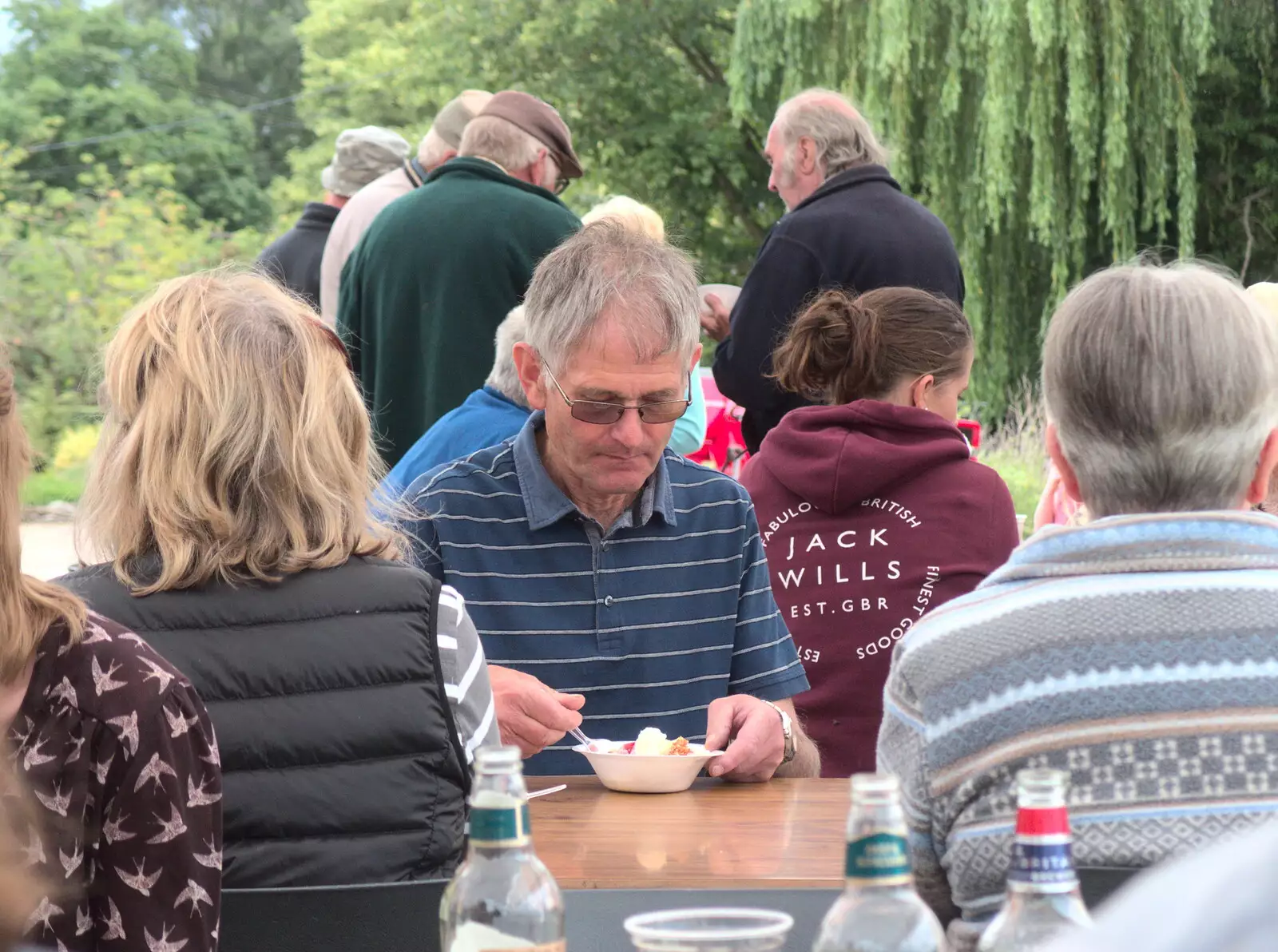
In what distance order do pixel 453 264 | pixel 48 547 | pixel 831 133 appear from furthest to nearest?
1. pixel 48 547
2. pixel 831 133
3. pixel 453 264

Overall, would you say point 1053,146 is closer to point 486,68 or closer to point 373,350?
point 373,350

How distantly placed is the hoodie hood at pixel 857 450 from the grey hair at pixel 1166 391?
1.64 metres

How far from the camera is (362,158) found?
6613mm

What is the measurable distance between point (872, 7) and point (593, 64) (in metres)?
7.70

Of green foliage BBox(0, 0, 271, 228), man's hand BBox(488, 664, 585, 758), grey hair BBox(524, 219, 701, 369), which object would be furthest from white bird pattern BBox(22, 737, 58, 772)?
green foliage BBox(0, 0, 271, 228)

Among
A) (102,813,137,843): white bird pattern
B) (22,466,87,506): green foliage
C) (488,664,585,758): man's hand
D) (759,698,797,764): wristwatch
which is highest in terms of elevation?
(102,813,137,843): white bird pattern

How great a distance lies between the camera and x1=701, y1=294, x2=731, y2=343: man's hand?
18.7 feet

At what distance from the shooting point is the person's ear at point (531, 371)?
303cm

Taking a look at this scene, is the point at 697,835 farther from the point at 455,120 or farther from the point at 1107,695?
the point at 455,120

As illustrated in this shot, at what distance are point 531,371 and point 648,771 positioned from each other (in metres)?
0.87

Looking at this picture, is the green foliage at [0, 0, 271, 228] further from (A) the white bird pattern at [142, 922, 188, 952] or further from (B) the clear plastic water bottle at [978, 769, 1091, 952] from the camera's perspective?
(B) the clear plastic water bottle at [978, 769, 1091, 952]

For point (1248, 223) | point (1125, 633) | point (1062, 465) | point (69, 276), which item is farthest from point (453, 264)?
point (69, 276)

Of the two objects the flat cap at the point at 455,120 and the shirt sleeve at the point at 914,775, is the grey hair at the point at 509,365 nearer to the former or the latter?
the flat cap at the point at 455,120

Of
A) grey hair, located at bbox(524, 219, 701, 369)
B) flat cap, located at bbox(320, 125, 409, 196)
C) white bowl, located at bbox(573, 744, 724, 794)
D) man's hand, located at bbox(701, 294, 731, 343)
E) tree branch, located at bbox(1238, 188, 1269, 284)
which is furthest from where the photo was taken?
tree branch, located at bbox(1238, 188, 1269, 284)
